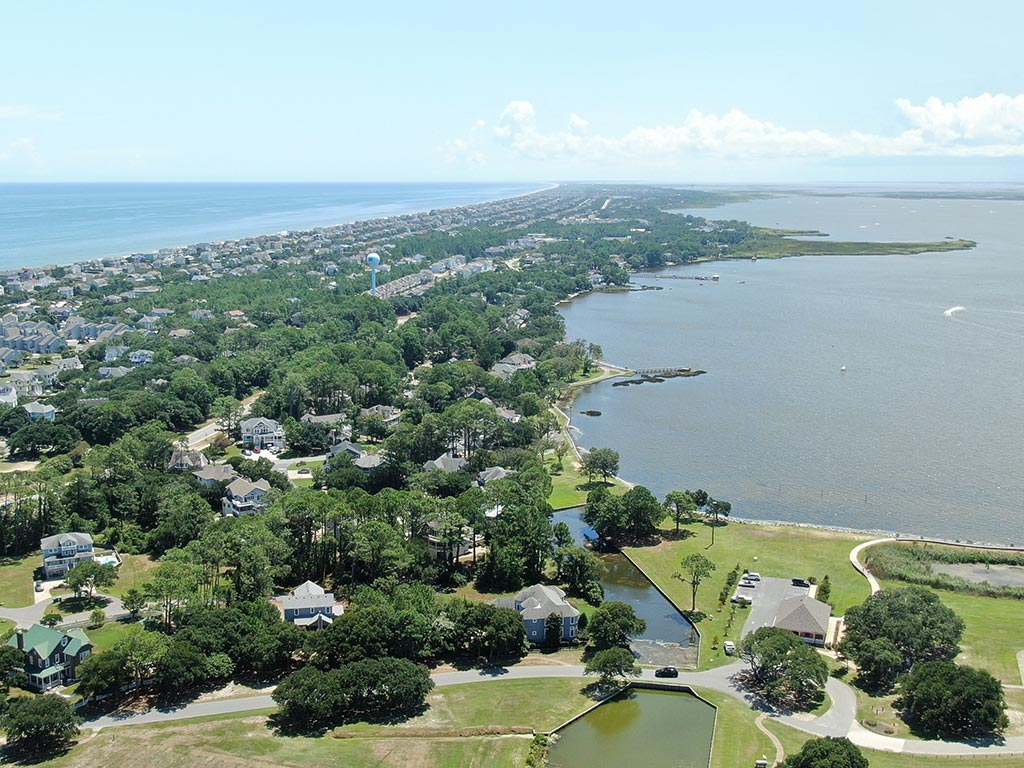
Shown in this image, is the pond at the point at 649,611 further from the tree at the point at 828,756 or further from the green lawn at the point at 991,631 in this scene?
the green lawn at the point at 991,631

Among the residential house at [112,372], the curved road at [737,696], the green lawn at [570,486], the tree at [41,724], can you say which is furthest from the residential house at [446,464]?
the residential house at [112,372]

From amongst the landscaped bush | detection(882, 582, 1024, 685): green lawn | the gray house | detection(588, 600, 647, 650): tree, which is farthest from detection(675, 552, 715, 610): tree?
the landscaped bush

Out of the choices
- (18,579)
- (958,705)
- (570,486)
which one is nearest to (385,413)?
(570,486)

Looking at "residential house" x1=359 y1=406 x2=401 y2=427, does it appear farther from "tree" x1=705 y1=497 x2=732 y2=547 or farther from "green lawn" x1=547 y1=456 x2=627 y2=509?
"tree" x1=705 y1=497 x2=732 y2=547

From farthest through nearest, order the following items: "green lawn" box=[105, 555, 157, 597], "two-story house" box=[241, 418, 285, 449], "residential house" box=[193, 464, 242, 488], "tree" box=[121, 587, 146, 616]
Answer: "two-story house" box=[241, 418, 285, 449] → "residential house" box=[193, 464, 242, 488] → "green lawn" box=[105, 555, 157, 597] → "tree" box=[121, 587, 146, 616]

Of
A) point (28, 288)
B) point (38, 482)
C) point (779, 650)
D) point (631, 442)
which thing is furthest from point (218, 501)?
point (28, 288)

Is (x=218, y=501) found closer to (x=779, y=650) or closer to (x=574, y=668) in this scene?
(x=574, y=668)
